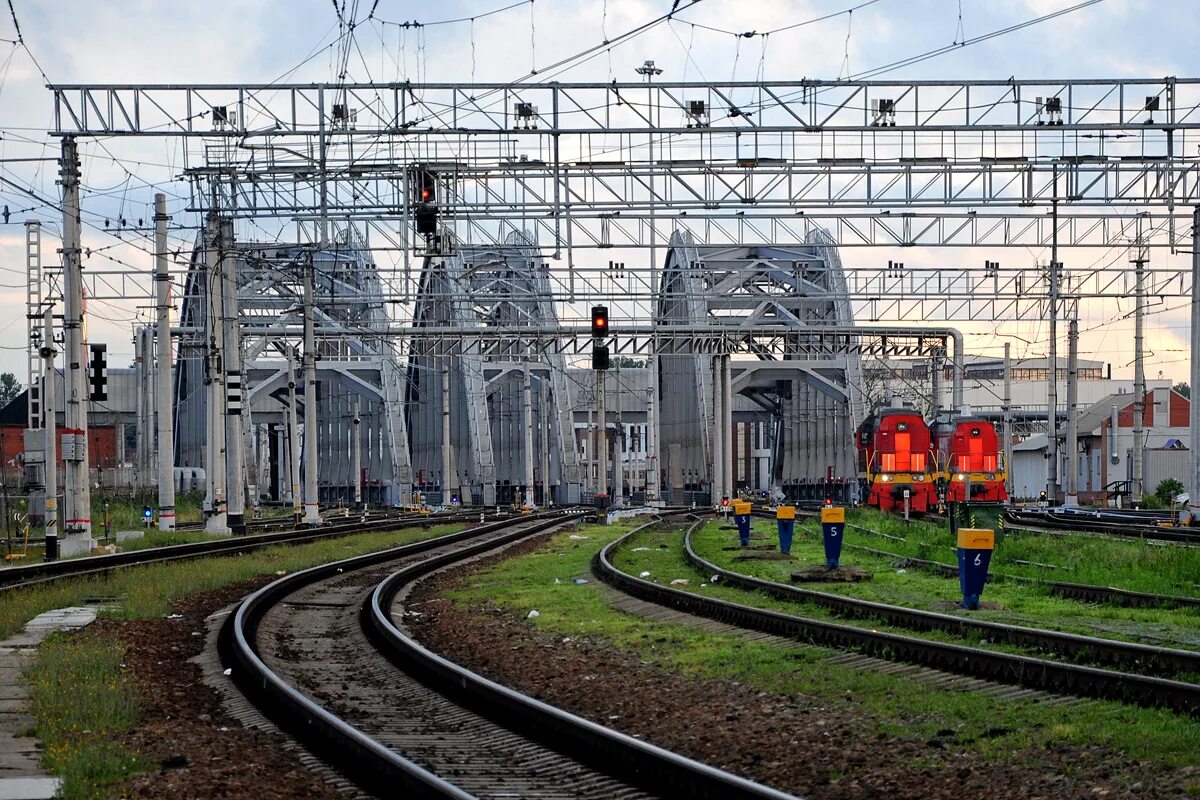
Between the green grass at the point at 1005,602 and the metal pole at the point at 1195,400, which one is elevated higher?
the metal pole at the point at 1195,400

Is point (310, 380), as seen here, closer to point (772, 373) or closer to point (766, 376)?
point (772, 373)

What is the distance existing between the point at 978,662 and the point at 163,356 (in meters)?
33.7

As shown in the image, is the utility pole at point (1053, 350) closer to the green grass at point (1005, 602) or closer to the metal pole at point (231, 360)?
the green grass at point (1005, 602)

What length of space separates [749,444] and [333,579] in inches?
5175

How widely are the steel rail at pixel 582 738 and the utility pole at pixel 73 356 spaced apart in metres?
18.0

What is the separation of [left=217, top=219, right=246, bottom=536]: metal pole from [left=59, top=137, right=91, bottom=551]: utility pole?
8.75 m

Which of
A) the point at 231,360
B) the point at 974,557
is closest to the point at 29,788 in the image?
the point at 974,557

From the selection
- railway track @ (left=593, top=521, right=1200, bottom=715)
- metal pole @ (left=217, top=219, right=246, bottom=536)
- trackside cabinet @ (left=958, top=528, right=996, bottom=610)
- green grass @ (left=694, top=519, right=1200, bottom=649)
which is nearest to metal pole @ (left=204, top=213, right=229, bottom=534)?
metal pole @ (left=217, top=219, right=246, bottom=536)

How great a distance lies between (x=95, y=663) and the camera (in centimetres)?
1396

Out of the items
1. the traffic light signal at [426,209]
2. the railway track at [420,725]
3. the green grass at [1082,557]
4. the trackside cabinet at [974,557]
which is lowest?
the green grass at [1082,557]

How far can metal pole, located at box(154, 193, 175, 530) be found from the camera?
40.2m

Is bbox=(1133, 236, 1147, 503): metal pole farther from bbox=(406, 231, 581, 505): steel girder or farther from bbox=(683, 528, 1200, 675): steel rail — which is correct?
bbox=(683, 528, 1200, 675): steel rail

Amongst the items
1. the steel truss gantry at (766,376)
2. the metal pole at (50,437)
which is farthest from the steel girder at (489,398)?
the metal pole at (50,437)

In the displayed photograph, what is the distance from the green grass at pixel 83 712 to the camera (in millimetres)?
9086
